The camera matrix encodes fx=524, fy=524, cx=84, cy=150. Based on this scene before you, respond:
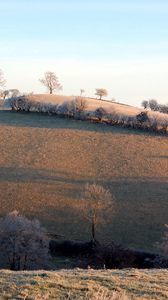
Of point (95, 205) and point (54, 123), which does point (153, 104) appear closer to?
point (54, 123)

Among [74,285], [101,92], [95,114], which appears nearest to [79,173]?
[95,114]

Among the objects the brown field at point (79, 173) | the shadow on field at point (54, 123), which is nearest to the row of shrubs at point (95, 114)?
the shadow on field at point (54, 123)

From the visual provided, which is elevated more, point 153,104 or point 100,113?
point 153,104

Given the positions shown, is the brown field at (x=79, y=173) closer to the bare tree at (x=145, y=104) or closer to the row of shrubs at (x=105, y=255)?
the row of shrubs at (x=105, y=255)

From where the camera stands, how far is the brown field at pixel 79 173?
5409 cm

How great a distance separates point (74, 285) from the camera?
1573 centimetres

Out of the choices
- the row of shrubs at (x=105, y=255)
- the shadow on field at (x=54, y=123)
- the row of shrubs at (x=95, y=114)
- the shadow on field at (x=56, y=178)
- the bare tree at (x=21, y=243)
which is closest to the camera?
the bare tree at (x=21, y=243)

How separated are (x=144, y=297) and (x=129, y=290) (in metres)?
1.03

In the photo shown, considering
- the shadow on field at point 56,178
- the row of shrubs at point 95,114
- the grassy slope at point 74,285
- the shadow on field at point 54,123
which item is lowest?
the shadow on field at point 56,178

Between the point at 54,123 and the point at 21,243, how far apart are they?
1939 inches

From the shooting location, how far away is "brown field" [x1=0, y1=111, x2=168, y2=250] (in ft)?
177

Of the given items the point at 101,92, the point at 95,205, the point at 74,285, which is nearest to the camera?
the point at 74,285

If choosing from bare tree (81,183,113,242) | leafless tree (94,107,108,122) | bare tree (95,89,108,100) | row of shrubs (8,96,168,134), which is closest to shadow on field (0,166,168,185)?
bare tree (81,183,113,242)

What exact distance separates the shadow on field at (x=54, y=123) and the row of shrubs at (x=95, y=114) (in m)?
1.73
